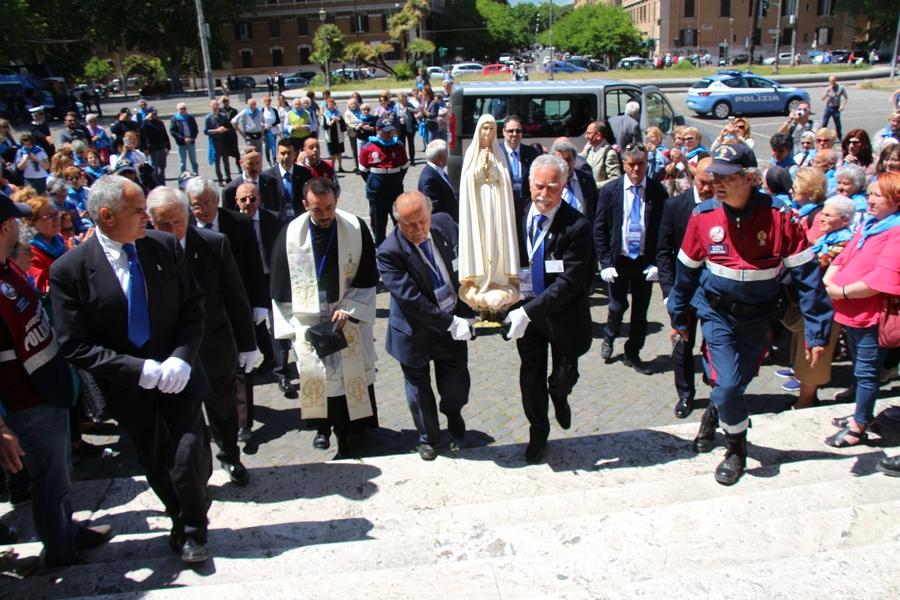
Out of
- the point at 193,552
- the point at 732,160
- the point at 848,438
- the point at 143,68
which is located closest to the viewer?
the point at 193,552

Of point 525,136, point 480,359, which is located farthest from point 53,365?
point 525,136

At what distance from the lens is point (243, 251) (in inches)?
203

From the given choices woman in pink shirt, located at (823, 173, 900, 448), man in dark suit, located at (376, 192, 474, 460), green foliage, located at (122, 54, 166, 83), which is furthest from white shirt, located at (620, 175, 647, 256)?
green foliage, located at (122, 54, 166, 83)

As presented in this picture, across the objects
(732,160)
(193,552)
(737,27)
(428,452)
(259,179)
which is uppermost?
(737,27)

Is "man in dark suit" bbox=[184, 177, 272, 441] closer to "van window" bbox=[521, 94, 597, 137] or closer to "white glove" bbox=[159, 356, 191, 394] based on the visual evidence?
"white glove" bbox=[159, 356, 191, 394]

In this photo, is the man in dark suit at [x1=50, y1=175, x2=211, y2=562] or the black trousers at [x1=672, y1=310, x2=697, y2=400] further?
the black trousers at [x1=672, y1=310, x2=697, y2=400]

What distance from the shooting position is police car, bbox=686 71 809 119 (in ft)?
85.1

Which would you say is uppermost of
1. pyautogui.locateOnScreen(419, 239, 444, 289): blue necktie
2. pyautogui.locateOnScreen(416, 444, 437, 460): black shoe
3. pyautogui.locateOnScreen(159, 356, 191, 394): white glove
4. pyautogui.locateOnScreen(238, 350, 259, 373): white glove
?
pyautogui.locateOnScreen(419, 239, 444, 289): blue necktie

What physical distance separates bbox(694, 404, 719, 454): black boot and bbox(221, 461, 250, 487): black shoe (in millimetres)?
2874

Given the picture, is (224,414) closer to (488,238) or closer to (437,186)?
(488,238)

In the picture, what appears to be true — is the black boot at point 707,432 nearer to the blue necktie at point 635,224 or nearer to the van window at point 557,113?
the blue necktie at point 635,224

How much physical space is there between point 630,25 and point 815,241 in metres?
63.3

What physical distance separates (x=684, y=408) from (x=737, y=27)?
80.6m

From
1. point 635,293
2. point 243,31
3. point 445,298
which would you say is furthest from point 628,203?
point 243,31
